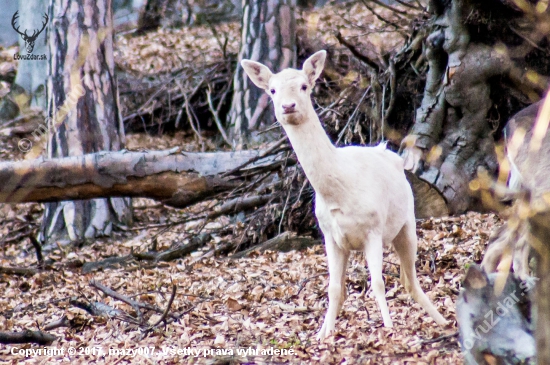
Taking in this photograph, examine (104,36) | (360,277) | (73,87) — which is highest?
(104,36)

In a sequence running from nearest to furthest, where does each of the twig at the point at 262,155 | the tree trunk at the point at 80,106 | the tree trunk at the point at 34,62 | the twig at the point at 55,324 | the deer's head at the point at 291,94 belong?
the deer's head at the point at 291,94 → the twig at the point at 55,324 → the twig at the point at 262,155 → the tree trunk at the point at 80,106 → the tree trunk at the point at 34,62

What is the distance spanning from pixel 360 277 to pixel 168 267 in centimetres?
259

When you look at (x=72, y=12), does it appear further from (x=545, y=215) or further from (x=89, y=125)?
(x=545, y=215)

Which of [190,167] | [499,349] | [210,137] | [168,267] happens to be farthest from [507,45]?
[210,137]

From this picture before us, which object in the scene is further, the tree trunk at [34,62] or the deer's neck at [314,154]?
the tree trunk at [34,62]

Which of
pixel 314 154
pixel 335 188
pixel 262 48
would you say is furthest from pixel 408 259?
pixel 262 48

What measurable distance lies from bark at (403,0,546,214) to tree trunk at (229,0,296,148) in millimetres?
3762

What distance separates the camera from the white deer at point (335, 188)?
16.0 feet

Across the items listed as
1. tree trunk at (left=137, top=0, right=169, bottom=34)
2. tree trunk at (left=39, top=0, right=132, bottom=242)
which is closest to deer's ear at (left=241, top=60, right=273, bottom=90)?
tree trunk at (left=39, top=0, right=132, bottom=242)

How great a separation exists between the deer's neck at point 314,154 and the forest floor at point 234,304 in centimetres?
109

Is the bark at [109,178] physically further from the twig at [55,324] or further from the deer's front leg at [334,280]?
the deer's front leg at [334,280]

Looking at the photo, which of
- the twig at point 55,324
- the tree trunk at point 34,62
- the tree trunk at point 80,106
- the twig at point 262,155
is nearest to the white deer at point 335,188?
the twig at point 55,324

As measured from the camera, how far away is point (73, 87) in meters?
10.9

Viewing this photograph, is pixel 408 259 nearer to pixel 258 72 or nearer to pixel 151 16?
pixel 258 72
